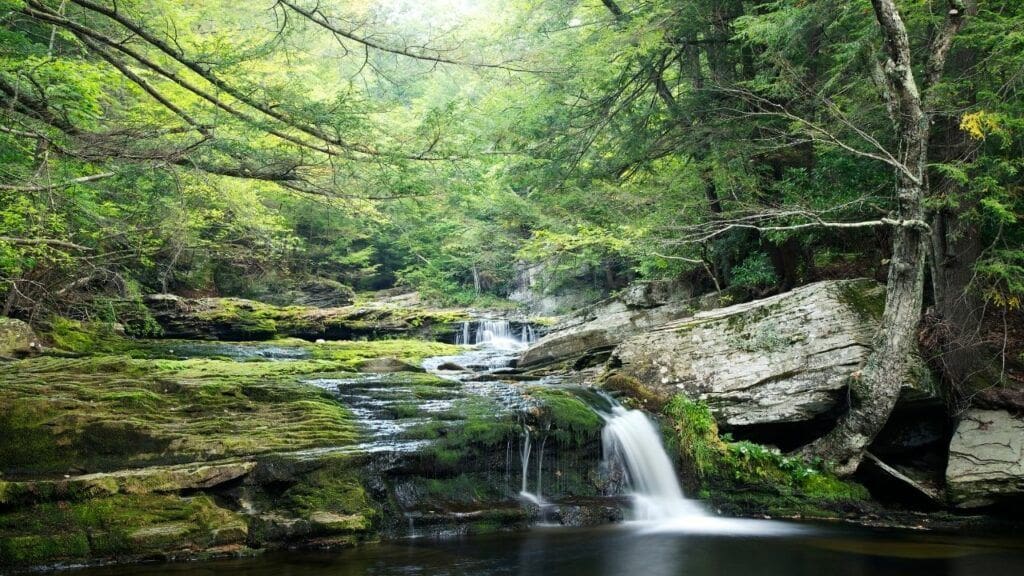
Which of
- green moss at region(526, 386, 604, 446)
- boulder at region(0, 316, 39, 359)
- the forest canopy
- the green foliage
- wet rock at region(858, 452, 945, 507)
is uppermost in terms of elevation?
the forest canopy

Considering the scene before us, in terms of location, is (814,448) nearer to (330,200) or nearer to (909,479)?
(909,479)

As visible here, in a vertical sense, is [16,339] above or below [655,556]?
above

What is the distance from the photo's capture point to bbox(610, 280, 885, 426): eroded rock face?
852 centimetres

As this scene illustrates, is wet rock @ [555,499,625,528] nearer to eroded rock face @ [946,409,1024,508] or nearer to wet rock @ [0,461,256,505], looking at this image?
wet rock @ [0,461,256,505]

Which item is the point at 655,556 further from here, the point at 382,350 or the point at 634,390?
the point at 382,350

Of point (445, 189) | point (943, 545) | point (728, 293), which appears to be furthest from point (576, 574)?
point (728, 293)

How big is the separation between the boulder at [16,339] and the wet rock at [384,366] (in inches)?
222

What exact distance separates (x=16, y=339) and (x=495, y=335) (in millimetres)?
12421

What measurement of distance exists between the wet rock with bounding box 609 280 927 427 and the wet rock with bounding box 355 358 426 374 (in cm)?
386

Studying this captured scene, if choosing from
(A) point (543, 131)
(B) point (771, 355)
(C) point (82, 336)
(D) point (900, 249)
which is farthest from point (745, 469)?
(C) point (82, 336)

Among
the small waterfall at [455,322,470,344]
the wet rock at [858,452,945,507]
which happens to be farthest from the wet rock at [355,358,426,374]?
the small waterfall at [455,322,470,344]

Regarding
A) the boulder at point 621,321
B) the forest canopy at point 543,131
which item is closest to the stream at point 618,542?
the forest canopy at point 543,131

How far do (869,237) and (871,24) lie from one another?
3886 millimetres

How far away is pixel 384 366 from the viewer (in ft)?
35.3
